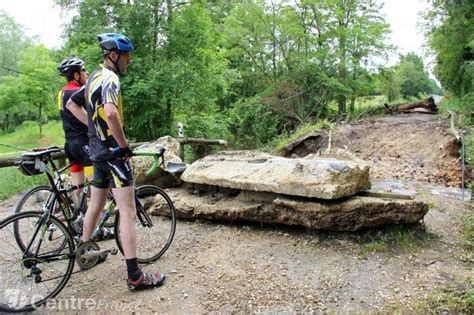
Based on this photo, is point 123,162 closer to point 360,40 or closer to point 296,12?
point 296,12

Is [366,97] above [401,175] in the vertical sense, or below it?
above

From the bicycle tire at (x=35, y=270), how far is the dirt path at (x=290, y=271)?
17cm

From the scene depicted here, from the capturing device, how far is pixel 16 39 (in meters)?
36.1

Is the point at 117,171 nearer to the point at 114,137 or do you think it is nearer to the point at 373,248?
the point at 114,137

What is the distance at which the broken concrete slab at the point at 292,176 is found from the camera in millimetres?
3748

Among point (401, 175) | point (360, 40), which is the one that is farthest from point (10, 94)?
point (401, 175)

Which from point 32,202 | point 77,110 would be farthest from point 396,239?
point 32,202

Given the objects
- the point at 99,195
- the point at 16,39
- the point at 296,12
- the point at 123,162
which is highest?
the point at 16,39

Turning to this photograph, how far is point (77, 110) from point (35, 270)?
1436 mm

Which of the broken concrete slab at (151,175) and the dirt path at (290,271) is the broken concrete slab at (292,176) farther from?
the broken concrete slab at (151,175)

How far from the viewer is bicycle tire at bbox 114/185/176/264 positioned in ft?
11.7

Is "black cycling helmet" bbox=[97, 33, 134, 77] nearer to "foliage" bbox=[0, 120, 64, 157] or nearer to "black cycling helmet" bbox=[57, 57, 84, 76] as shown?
"black cycling helmet" bbox=[57, 57, 84, 76]

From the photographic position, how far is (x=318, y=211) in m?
3.79

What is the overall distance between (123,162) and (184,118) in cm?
948
